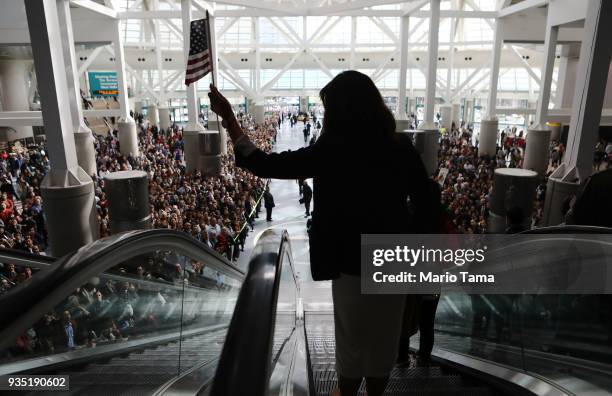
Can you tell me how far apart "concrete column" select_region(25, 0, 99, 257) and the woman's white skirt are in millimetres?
9562

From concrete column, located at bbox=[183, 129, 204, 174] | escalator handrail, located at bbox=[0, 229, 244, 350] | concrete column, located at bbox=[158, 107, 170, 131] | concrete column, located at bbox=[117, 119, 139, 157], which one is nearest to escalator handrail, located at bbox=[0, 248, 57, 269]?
→ escalator handrail, located at bbox=[0, 229, 244, 350]

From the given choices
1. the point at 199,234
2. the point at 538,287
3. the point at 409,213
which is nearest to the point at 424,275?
the point at 409,213

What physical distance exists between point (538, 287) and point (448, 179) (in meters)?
14.7

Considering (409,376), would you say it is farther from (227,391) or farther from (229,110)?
Answer: (227,391)

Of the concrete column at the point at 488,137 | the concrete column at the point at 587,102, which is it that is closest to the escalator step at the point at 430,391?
the concrete column at the point at 587,102

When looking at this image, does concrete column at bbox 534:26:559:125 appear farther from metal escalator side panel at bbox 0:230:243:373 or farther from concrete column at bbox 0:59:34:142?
concrete column at bbox 0:59:34:142

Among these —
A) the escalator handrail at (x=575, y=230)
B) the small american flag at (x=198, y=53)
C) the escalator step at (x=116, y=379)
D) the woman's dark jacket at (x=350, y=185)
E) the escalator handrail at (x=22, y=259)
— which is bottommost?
the escalator step at (x=116, y=379)

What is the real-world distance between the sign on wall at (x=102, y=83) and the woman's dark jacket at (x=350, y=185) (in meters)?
36.9

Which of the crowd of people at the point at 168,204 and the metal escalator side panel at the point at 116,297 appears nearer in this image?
the metal escalator side panel at the point at 116,297

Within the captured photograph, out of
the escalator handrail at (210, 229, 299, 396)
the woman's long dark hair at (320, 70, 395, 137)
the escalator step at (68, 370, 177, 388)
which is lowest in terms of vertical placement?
the escalator step at (68, 370, 177, 388)

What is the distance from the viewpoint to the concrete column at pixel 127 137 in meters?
24.0

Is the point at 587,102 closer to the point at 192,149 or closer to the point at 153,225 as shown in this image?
the point at 153,225

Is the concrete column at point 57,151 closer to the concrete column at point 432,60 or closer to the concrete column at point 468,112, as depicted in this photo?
the concrete column at point 432,60

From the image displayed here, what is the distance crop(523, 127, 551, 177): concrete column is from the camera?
19.8 metres
